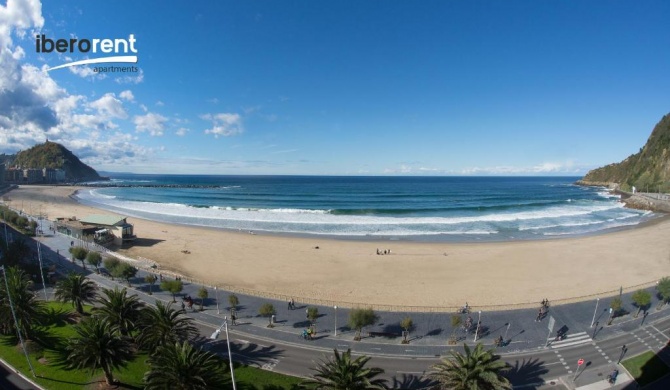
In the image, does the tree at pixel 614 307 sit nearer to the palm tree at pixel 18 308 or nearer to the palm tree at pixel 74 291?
the palm tree at pixel 74 291

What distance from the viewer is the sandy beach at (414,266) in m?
31.3

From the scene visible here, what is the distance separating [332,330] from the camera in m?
23.7

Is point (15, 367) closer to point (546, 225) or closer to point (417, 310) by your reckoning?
point (417, 310)

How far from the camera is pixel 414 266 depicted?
38.8 meters

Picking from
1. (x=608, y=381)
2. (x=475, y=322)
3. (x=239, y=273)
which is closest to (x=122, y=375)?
(x=239, y=273)

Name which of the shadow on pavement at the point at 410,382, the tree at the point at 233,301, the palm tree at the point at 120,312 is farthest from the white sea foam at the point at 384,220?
the palm tree at the point at 120,312

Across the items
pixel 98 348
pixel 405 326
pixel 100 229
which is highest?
pixel 100 229

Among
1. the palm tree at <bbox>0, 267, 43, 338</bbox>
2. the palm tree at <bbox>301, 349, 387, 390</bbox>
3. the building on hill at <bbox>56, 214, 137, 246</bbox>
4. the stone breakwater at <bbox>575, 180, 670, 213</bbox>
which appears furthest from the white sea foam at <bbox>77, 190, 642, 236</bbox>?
the palm tree at <bbox>301, 349, 387, 390</bbox>

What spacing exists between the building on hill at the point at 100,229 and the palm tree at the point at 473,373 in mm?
45231

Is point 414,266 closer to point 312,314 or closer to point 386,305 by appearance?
point 386,305

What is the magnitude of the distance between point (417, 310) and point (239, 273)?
19.9 meters

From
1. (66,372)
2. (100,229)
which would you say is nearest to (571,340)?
(66,372)

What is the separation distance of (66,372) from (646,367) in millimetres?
34127

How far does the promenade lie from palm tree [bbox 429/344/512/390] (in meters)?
5.16
